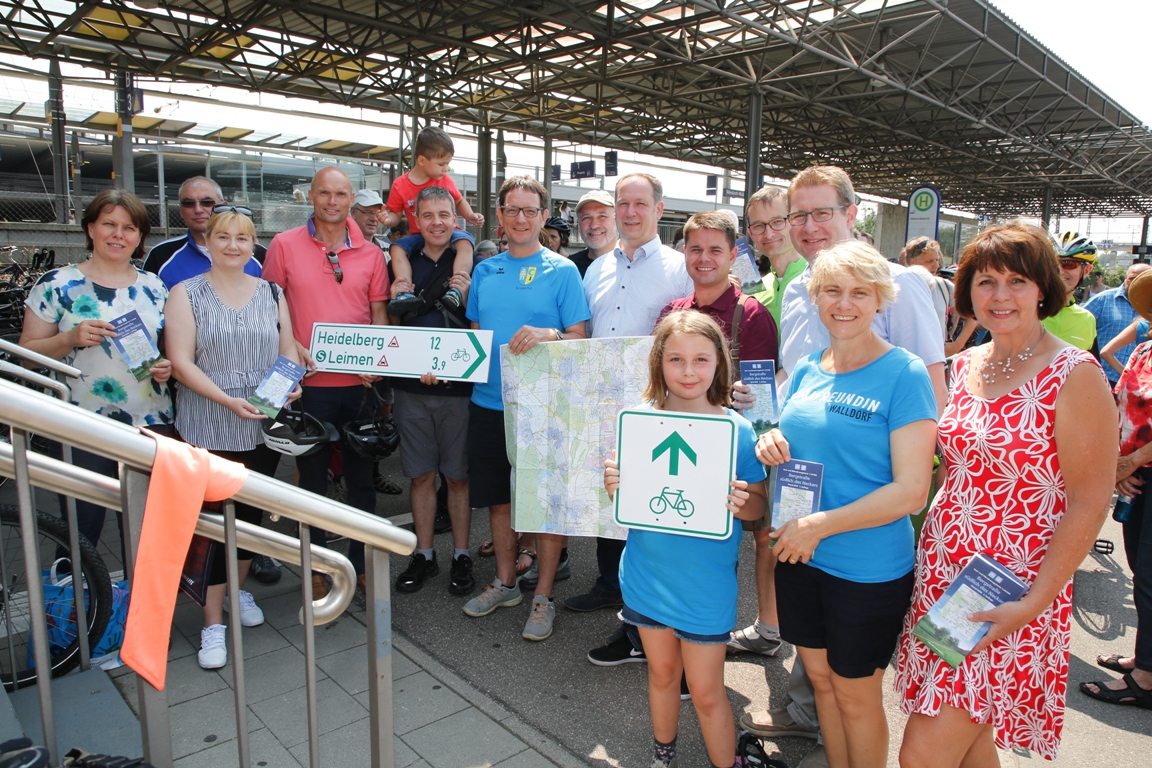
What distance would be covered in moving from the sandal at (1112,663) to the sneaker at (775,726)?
1.84m

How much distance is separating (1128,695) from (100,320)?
5.04m

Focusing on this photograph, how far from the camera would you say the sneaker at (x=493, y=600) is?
3902 mm

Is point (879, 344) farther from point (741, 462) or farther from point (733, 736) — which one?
point (733, 736)

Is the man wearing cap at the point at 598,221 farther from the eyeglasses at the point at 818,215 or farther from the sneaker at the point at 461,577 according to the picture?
the sneaker at the point at 461,577

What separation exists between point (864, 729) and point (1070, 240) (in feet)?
15.0

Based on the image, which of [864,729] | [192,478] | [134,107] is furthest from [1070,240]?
[134,107]

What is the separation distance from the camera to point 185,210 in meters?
4.27

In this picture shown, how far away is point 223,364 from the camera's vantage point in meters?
3.49

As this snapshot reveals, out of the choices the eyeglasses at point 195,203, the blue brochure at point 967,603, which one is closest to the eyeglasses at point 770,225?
the blue brochure at point 967,603

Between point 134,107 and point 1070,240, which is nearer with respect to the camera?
point 1070,240

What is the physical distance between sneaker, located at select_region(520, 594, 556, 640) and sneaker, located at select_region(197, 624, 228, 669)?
1.41 metres

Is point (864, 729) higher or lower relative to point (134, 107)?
lower

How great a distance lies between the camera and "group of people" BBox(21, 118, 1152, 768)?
82.0 inches

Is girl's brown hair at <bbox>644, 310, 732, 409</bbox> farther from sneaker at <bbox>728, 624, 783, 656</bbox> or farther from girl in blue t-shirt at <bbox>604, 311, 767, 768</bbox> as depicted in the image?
sneaker at <bbox>728, 624, 783, 656</bbox>
